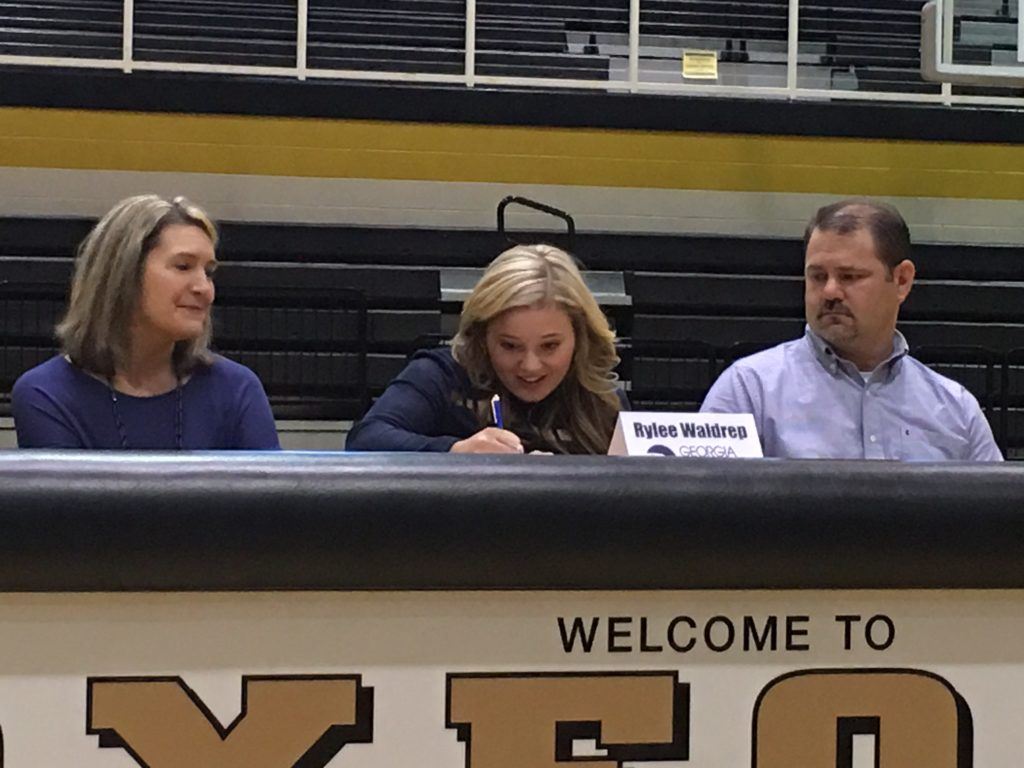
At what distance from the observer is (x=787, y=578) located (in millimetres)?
884

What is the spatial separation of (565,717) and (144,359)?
1.14 meters

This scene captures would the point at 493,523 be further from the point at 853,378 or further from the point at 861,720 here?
the point at 853,378

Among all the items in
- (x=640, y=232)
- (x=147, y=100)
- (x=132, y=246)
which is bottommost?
(x=132, y=246)

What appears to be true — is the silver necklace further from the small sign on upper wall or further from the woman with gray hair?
the small sign on upper wall

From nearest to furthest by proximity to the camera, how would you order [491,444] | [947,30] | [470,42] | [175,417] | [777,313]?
[491,444] < [175,417] < [947,30] < [777,313] < [470,42]

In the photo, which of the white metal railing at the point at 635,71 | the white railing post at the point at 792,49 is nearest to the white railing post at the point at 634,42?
the white metal railing at the point at 635,71

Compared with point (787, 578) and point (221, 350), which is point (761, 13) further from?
point (787, 578)

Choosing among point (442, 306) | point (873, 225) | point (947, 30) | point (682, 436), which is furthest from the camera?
point (442, 306)

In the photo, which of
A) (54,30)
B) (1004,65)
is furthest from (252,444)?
(54,30)

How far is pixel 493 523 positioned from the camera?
857mm

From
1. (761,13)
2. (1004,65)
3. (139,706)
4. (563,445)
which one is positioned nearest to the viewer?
(139,706)

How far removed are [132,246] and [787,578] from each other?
1255mm

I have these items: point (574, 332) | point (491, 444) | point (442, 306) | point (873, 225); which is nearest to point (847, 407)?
point (873, 225)

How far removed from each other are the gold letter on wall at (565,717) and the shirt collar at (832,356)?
1360 mm
